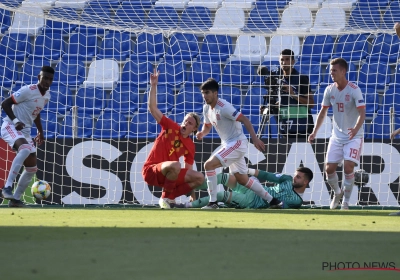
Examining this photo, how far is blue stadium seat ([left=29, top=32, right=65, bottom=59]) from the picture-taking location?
14758 mm

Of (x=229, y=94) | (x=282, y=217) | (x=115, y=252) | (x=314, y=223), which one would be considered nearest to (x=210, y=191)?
(x=282, y=217)

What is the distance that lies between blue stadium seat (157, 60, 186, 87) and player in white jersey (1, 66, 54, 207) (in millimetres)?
3851

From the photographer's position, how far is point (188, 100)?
13680mm

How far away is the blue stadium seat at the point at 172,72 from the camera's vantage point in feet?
45.3

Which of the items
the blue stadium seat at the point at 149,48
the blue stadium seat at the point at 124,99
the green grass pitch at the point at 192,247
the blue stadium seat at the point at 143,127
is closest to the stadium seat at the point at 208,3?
the blue stadium seat at the point at 149,48

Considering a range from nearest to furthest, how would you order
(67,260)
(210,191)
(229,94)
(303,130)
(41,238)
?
(67,260), (41,238), (210,191), (303,130), (229,94)

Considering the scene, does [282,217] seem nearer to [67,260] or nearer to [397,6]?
[67,260]

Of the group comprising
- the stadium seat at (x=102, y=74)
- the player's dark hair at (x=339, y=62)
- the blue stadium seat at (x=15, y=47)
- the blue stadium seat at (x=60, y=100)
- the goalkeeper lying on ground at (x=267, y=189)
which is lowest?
the goalkeeper lying on ground at (x=267, y=189)

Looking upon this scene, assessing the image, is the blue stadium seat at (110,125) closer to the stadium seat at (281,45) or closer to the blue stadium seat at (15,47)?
the blue stadium seat at (15,47)

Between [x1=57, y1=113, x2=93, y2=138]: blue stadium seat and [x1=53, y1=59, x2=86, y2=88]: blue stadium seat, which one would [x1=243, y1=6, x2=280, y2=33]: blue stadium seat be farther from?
[x1=53, y1=59, x2=86, y2=88]: blue stadium seat

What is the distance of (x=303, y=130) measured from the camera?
11.4m

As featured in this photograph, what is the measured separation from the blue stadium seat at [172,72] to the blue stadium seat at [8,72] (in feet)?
8.59

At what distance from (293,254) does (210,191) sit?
5151 mm

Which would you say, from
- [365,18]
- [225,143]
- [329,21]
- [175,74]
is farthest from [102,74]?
[225,143]
